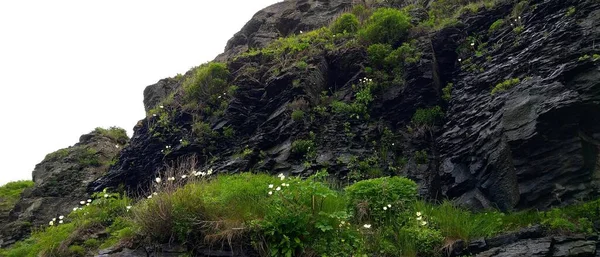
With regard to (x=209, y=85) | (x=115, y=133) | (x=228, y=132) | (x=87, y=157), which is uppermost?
(x=209, y=85)

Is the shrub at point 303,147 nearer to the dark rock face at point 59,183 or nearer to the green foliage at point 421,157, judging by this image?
the green foliage at point 421,157

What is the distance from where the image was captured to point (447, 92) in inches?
519

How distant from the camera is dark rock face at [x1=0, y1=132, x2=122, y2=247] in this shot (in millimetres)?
14539

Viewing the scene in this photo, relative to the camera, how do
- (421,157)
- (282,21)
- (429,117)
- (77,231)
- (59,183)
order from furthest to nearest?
(282,21) → (59,183) → (429,117) → (421,157) → (77,231)

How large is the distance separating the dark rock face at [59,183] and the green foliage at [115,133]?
0.74 feet

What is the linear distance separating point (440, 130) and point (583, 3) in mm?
4197

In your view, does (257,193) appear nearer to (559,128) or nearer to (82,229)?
(82,229)

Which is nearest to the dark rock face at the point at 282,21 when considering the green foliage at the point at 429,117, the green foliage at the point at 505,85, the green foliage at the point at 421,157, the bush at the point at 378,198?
the green foliage at the point at 429,117

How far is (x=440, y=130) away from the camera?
12.3m

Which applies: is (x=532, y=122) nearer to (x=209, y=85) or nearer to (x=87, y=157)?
(x=209, y=85)

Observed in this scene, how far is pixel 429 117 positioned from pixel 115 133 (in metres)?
13.8

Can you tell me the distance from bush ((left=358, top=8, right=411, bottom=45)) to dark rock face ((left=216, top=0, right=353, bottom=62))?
5.12 meters

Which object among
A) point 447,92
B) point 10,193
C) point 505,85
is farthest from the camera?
point 10,193

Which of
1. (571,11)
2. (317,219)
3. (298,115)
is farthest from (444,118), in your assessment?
(317,219)
